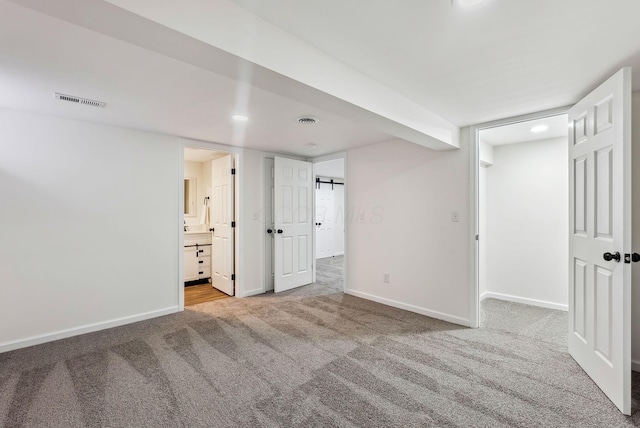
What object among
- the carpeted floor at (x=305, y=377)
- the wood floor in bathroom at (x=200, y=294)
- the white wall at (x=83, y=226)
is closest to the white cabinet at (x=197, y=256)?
the wood floor in bathroom at (x=200, y=294)

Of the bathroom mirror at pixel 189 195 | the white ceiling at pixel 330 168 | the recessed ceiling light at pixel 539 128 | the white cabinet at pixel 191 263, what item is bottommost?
the white cabinet at pixel 191 263

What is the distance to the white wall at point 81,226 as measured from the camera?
9.05 feet

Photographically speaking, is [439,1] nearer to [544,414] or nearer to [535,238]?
[544,414]

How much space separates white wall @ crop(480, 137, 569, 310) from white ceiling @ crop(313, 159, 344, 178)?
2818 mm

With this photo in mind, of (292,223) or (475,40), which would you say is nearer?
(475,40)

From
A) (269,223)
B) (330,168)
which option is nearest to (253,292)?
(269,223)

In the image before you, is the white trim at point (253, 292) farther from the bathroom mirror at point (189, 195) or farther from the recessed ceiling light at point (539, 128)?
the recessed ceiling light at point (539, 128)

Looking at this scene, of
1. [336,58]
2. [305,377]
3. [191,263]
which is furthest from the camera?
[191,263]

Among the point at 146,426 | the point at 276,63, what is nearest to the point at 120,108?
the point at 276,63

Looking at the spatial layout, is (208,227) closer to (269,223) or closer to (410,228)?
(269,223)

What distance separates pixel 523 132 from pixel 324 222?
5.32 metres

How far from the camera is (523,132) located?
3617mm

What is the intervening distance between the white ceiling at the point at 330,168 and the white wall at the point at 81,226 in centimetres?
307

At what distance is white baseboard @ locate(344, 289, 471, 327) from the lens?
11.0 feet
